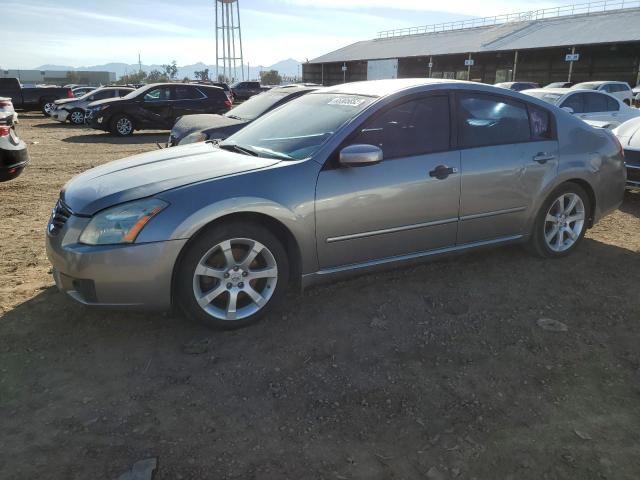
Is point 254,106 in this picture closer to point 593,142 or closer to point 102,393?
point 593,142

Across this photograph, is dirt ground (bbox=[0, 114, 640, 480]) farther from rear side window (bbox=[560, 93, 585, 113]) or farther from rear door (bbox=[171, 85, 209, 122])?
rear door (bbox=[171, 85, 209, 122])

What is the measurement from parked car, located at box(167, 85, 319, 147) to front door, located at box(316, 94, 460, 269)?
13.3 feet

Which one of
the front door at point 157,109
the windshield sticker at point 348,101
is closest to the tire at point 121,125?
the front door at point 157,109

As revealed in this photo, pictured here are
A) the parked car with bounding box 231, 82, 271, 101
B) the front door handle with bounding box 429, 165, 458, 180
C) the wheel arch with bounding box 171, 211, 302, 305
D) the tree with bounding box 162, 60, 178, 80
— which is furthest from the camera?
the tree with bounding box 162, 60, 178, 80

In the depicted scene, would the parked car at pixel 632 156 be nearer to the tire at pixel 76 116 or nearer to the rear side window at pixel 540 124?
the rear side window at pixel 540 124

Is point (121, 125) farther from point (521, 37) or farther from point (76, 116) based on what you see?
point (521, 37)

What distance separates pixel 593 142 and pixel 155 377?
422 cm

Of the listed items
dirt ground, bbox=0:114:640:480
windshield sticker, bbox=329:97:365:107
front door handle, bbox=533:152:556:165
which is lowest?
dirt ground, bbox=0:114:640:480

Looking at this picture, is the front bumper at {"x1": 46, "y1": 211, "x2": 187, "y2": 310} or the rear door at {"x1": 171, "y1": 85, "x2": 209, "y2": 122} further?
the rear door at {"x1": 171, "y1": 85, "x2": 209, "y2": 122}

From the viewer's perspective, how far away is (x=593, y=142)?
475cm

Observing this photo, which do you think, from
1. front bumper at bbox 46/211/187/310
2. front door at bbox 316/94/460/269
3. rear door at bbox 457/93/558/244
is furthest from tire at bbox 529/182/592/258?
front bumper at bbox 46/211/187/310

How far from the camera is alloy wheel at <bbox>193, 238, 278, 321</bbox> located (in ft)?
10.8

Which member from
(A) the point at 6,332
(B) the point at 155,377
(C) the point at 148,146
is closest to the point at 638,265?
(B) the point at 155,377

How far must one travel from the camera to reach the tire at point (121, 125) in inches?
620
